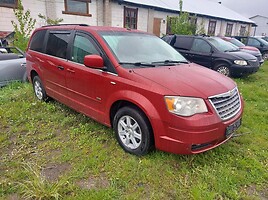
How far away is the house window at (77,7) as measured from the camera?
14.3 m

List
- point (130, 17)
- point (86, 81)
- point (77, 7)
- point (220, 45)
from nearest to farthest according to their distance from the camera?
point (86, 81), point (220, 45), point (77, 7), point (130, 17)

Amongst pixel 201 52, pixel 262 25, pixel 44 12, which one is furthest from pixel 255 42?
pixel 262 25

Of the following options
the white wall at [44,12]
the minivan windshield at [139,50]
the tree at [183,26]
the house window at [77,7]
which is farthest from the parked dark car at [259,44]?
the minivan windshield at [139,50]

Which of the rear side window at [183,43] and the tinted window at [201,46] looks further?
the rear side window at [183,43]

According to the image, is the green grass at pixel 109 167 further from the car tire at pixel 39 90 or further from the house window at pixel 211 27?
the house window at pixel 211 27

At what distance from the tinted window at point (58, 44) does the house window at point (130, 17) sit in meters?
14.2

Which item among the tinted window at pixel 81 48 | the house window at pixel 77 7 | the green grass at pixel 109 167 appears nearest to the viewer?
the green grass at pixel 109 167

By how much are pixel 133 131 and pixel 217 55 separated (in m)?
6.15

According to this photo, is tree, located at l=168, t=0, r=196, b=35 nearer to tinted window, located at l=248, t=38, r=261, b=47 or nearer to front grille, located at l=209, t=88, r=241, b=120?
tinted window, located at l=248, t=38, r=261, b=47

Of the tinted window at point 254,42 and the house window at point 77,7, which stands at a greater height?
the house window at point 77,7

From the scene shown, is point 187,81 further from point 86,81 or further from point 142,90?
point 86,81

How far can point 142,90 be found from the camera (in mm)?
2766

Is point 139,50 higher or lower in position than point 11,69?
higher

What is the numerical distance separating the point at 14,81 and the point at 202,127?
19.1 feet
